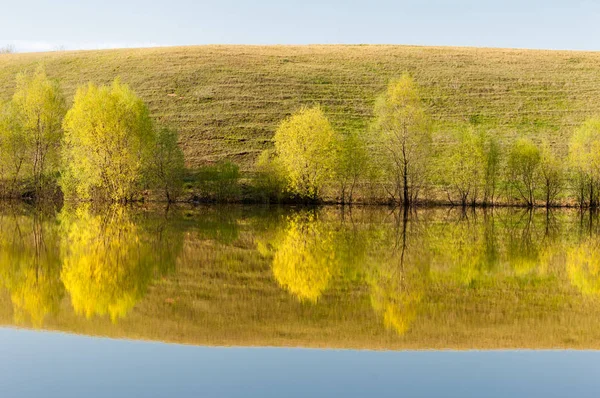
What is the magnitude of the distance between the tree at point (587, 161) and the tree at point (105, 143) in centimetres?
3749

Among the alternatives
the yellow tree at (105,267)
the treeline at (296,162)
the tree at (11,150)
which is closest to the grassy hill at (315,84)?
the treeline at (296,162)

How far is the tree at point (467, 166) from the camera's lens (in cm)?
5925

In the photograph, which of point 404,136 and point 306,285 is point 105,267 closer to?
point 306,285

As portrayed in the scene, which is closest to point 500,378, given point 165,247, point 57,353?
point 57,353

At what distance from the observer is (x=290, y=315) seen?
1463cm

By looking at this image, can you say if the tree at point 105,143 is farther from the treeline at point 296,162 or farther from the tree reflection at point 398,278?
the tree reflection at point 398,278

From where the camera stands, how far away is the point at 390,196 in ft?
202

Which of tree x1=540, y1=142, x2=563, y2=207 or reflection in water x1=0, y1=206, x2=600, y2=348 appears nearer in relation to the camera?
reflection in water x1=0, y1=206, x2=600, y2=348

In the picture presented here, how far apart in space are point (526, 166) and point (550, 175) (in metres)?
2.20

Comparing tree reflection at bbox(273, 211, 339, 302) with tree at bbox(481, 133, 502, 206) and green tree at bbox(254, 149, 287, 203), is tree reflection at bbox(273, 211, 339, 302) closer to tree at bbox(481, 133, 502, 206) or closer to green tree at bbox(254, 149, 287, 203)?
green tree at bbox(254, 149, 287, 203)

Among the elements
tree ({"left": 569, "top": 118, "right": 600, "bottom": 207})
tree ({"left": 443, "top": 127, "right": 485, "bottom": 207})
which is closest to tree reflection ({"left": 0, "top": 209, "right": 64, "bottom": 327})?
tree ({"left": 443, "top": 127, "right": 485, "bottom": 207})

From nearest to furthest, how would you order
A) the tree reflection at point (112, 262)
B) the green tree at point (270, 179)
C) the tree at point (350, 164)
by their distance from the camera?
the tree reflection at point (112, 262) → the tree at point (350, 164) → the green tree at point (270, 179)

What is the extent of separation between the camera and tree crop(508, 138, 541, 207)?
6006 centimetres

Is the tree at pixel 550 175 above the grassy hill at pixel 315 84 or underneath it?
underneath
